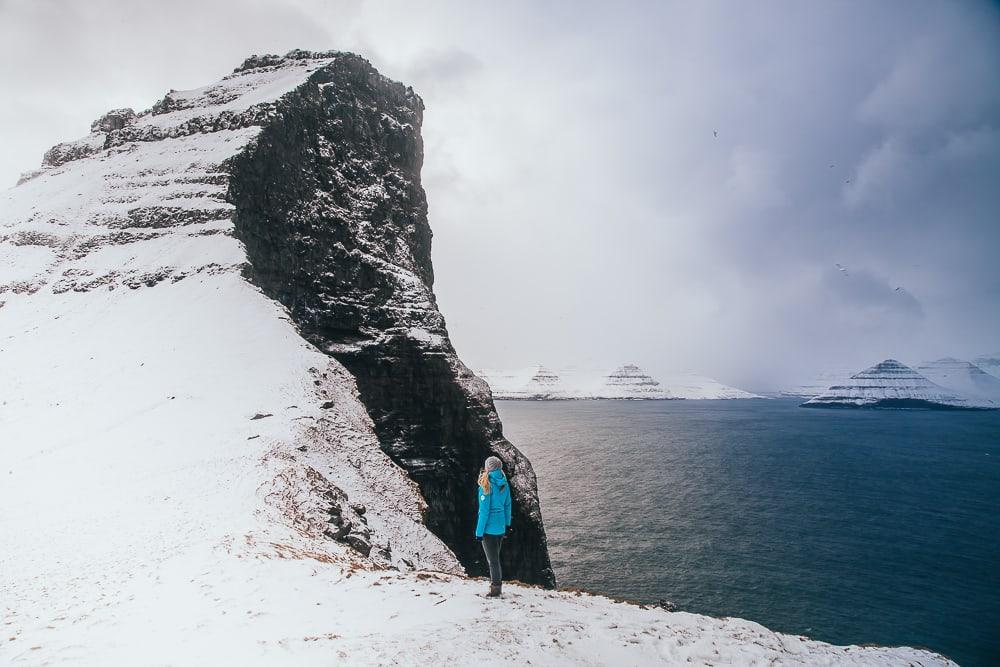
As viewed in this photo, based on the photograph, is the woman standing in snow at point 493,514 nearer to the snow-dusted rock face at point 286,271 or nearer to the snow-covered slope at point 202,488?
the snow-covered slope at point 202,488

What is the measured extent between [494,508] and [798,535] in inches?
1965

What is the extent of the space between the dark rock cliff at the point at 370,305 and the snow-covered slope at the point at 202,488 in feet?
6.13

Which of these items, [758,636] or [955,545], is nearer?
[758,636]

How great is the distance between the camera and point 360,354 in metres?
35.4

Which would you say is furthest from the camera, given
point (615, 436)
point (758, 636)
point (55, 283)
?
point (615, 436)

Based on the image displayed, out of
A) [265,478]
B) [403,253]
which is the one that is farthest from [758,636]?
[403,253]

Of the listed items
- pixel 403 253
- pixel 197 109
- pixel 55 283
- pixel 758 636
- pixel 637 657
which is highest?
pixel 197 109

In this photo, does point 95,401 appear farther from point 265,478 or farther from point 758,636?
point 758,636

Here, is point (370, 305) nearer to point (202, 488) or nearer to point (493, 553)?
point (202, 488)

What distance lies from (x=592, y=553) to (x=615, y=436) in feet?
245

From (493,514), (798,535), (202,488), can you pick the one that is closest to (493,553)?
(493,514)

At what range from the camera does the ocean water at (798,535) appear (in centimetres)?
3281

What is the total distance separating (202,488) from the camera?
15102 millimetres

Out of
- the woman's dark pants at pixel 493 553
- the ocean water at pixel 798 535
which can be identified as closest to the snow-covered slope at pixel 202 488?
the woman's dark pants at pixel 493 553
